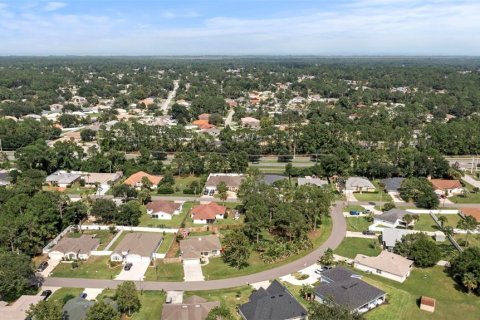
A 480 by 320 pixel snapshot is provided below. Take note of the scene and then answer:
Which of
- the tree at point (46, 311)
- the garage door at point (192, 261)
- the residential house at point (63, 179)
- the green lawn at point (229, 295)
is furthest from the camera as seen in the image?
the residential house at point (63, 179)

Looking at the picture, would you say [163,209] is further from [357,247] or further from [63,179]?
[357,247]

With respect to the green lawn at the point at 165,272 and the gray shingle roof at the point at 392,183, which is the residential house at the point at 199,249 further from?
the gray shingle roof at the point at 392,183

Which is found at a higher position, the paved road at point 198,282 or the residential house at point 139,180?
the residential house at point 139,180

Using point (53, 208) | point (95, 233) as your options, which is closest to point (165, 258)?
point (95, 233)

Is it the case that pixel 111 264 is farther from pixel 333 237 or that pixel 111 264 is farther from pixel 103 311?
pixel 333 237

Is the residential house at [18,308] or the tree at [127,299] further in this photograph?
the tree at [127,299]

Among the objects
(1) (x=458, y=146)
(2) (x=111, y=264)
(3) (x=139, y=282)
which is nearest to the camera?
(3) (x=139, y=282)

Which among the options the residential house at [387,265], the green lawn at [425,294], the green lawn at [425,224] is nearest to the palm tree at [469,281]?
the green lawn at [425,294]

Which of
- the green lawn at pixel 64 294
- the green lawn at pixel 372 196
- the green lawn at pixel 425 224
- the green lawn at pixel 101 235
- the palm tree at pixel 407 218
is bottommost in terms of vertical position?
the green lawn at pixel 372 196
